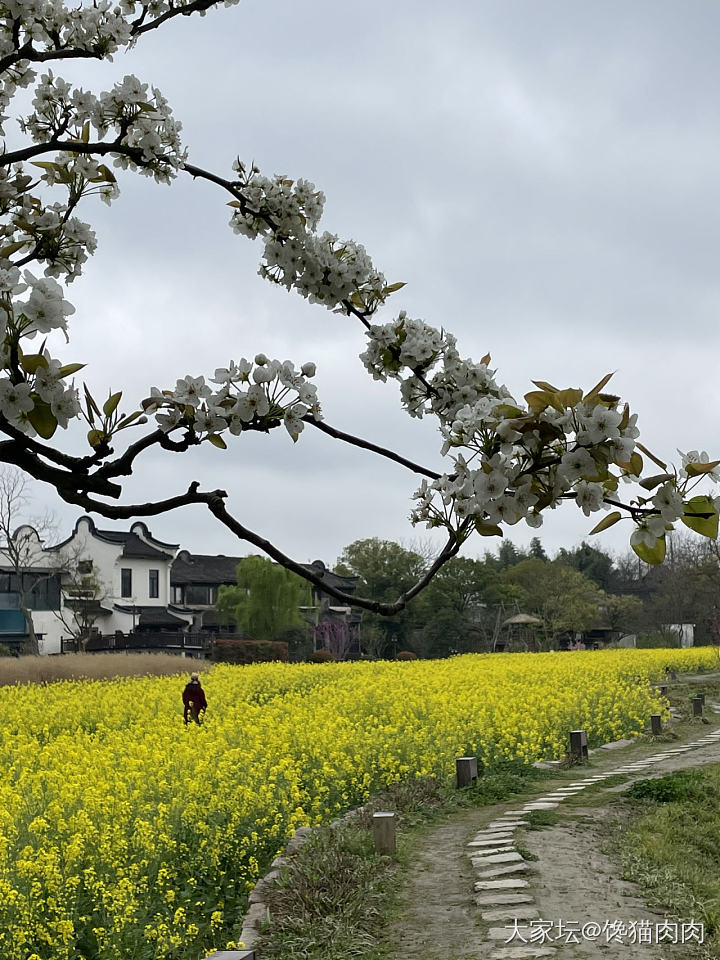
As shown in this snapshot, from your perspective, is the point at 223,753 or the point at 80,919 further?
the point at 223,753

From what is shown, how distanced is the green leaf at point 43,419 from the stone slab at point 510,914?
16.5 ft

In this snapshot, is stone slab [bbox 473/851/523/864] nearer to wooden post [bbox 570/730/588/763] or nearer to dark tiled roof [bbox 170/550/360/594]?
wooden post [bbox 570/730/588/763]

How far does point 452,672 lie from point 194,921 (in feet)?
47.0

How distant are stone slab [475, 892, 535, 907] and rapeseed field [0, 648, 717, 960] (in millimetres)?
1542

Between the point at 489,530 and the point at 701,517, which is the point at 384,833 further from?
the point at 701,517

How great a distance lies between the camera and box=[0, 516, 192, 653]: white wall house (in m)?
39.7

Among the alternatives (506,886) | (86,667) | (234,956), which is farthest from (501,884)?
(86,667)

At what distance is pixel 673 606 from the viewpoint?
1877 inches

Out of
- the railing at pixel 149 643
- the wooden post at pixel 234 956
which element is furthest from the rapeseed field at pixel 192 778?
the railing at pixel 149 643

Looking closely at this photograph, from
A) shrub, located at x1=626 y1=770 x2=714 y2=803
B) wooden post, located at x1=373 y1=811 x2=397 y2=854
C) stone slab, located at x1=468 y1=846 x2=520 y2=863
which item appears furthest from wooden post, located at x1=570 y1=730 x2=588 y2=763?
wooden post, located at x1=373 y1=811 x2=397 y2=854

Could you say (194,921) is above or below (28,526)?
below

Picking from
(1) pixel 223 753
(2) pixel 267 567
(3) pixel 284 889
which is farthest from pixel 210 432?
(2) pixel 267 567

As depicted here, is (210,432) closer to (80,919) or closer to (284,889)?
(80,919)

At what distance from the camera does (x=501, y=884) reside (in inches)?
266
